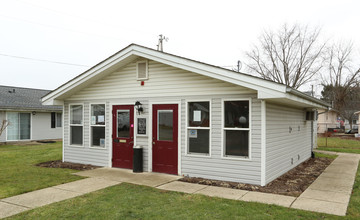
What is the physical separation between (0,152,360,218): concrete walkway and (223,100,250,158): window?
1068 millimetres

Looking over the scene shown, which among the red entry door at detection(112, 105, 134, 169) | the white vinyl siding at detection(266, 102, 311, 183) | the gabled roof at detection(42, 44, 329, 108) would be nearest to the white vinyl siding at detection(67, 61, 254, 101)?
the gabled roof at detection(42, 44, 329, 108)

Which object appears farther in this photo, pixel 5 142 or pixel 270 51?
pixel 270 51

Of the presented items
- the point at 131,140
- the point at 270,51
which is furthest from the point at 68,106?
the point at 270,51

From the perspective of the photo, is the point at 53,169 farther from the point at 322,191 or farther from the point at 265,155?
the point at 322,191

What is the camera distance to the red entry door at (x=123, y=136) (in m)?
8.60

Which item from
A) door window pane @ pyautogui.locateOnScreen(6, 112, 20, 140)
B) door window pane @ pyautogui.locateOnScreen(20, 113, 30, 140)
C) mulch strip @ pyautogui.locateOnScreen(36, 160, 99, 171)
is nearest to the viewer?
mulch strip @ pyautogui.locateOnScreen(36, 160, 99, 171)

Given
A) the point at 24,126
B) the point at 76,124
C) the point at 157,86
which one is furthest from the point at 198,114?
the point at 24,126

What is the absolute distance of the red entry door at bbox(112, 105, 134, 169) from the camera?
860 cm

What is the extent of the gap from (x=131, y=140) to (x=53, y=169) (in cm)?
265

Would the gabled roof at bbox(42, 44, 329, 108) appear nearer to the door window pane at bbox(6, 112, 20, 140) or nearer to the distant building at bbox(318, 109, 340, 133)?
the door window pane at bbox(6, 112, 20, 140)

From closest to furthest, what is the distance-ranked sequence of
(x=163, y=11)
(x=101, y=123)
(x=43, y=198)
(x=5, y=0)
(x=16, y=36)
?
1. (x=43, y=198)
2. (x=101, y=123)
3. (x=5, y=0)
4. (x=163, y=11)
5. (x=16, y=36)

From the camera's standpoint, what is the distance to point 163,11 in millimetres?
16000

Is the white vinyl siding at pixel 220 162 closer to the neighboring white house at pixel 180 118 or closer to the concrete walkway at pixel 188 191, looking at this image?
the neighboring white house at pixel 180 118

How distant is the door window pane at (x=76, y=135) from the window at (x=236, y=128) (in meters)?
5.22
